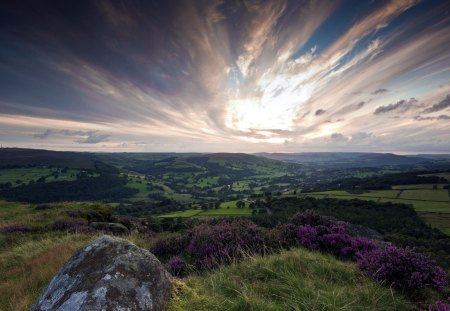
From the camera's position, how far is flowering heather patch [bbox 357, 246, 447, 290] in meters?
5.20

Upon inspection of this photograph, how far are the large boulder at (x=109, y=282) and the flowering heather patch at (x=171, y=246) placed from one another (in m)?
5.65

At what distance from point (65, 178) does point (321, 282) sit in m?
240

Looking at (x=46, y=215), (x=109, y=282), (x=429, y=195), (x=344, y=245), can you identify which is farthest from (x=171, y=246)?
(x=429, y=195)

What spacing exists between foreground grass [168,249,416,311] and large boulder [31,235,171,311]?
524 mm

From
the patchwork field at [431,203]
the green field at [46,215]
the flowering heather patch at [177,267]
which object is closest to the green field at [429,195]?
the patchwork field at [431,203]

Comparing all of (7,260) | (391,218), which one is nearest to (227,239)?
(7,260)

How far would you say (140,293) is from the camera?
155 inches

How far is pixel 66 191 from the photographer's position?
586 ft

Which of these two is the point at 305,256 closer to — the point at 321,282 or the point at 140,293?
the point at 321,282

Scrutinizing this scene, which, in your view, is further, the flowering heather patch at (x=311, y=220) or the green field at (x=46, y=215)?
the green field at (x=46, y=215)

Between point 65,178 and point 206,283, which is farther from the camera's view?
point 65,178

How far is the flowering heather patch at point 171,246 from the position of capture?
10005 millimetres

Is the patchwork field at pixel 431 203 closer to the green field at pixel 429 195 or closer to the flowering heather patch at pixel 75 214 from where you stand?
the green field at pixel 429 195

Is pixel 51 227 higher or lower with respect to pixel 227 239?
lower
